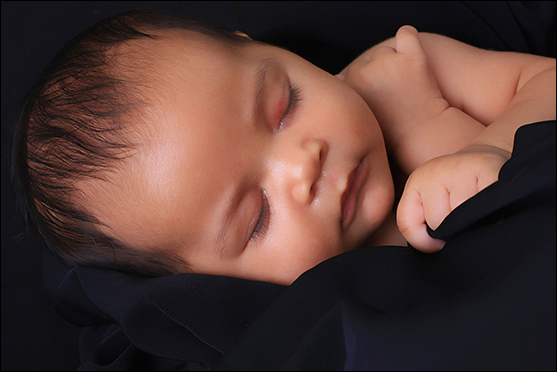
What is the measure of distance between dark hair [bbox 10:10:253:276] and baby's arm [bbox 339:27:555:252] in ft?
0.99

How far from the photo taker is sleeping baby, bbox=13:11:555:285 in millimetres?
663

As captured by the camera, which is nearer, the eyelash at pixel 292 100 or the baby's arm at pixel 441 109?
the baby's arm at pixel 441 109

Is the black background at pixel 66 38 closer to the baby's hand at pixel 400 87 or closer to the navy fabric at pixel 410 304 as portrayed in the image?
the baby's hand at pixel 400 87

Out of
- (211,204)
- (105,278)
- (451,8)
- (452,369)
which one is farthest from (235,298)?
(451,8)

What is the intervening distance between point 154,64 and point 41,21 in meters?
0.87

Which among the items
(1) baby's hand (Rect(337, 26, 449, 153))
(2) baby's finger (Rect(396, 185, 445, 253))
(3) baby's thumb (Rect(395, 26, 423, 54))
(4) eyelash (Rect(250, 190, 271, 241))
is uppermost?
(3) baby's thumb (Rect(395, 26, 423, 54))

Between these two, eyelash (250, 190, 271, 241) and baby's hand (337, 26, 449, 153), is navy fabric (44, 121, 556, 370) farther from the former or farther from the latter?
baby's hand (337, 26, 449, 153)

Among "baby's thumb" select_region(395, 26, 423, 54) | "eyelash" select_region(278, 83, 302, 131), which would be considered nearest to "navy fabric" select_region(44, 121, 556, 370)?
"eyelash" select_region(278, 83, 302, 131)

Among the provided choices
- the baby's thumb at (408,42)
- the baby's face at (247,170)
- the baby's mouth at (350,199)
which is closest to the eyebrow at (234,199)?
the baby's face at (247,170)

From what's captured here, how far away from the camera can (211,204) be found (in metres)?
0.67

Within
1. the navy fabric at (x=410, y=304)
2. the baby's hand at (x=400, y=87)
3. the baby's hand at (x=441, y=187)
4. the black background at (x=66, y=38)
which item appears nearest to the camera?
the navy fabric at (x=410, y=304)

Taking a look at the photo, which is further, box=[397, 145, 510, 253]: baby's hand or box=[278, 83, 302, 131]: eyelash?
box=[278, 83, 302, 131]: eyelash

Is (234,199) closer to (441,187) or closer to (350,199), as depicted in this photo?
(350,199)

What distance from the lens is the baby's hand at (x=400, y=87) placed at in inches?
33.1
